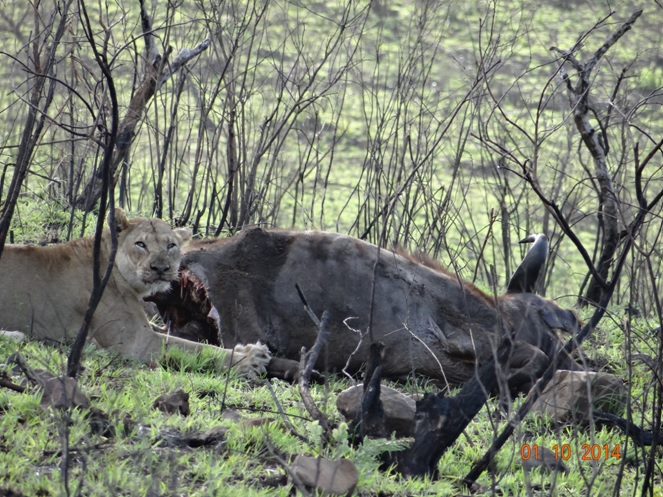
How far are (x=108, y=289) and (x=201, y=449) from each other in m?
1.81

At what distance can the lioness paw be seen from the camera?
14.9ft

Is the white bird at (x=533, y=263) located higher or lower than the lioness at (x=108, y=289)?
higher

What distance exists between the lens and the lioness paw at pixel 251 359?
14.9 ft

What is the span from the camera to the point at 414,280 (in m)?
5.26

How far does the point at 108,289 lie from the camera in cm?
491

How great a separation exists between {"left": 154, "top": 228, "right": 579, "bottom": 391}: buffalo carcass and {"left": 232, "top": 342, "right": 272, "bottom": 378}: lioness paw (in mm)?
331

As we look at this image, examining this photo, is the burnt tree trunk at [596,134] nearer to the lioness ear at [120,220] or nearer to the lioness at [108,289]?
the lioness at [108,289]

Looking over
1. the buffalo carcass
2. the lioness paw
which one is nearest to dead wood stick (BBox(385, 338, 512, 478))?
the lioness paw

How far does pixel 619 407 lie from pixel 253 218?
138 inches

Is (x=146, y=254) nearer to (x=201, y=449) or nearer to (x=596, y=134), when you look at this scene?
(x=201, y=449)

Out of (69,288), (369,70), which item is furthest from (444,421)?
(369,70)

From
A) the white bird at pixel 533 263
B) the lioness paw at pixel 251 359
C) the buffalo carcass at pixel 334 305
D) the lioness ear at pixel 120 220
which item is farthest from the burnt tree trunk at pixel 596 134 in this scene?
the lioness ear at pixel 120 220

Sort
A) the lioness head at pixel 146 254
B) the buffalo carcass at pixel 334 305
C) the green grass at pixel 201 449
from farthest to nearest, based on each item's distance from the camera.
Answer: the buffalo carcass at pixel 334 305 < the lioness head at pixel 146 254 < the green grass at pixel 201 449

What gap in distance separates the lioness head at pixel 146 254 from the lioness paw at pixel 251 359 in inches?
23.2
